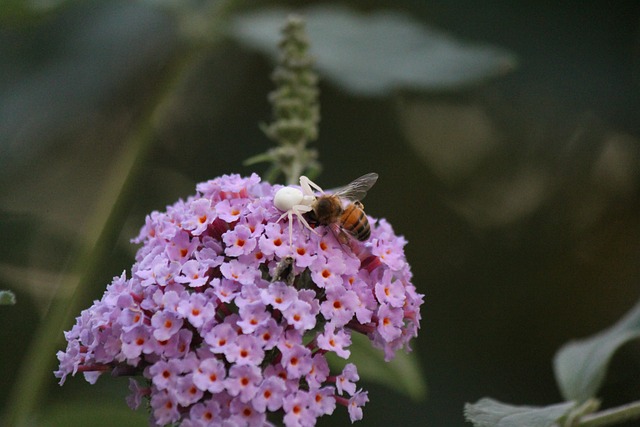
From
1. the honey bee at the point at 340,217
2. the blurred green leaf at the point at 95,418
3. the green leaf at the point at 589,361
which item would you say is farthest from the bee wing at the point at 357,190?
the blurred green leaf at the point at 95,418

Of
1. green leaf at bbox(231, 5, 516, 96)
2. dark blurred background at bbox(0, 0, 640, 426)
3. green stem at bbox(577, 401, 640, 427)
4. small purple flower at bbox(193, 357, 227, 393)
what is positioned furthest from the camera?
dark blurred background at bbox(0, 0, 640, 426)

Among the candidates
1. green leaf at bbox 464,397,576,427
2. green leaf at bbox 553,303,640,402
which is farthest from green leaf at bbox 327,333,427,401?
green leaf at bbox 464,397,576,427

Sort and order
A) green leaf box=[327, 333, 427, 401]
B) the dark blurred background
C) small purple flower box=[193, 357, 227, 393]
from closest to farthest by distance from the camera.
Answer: small purple flower box=[193, 357, 227, 393], green leaf box=[327, 333, 427, 401], the dark blurred background

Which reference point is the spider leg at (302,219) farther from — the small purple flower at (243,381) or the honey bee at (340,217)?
the small purple flower at (243,381)

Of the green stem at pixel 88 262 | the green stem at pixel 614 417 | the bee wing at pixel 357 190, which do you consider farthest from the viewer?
the green stem at pixel 88 262

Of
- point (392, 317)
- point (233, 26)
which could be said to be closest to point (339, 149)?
point (233, 26)

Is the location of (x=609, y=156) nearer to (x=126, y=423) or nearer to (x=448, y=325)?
(x=448, y=325)

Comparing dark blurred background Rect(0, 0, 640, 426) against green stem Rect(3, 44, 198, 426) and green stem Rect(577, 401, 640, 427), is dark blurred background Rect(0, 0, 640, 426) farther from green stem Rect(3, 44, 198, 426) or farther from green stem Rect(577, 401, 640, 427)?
green stem Rect(577, 401, 640, 427)
